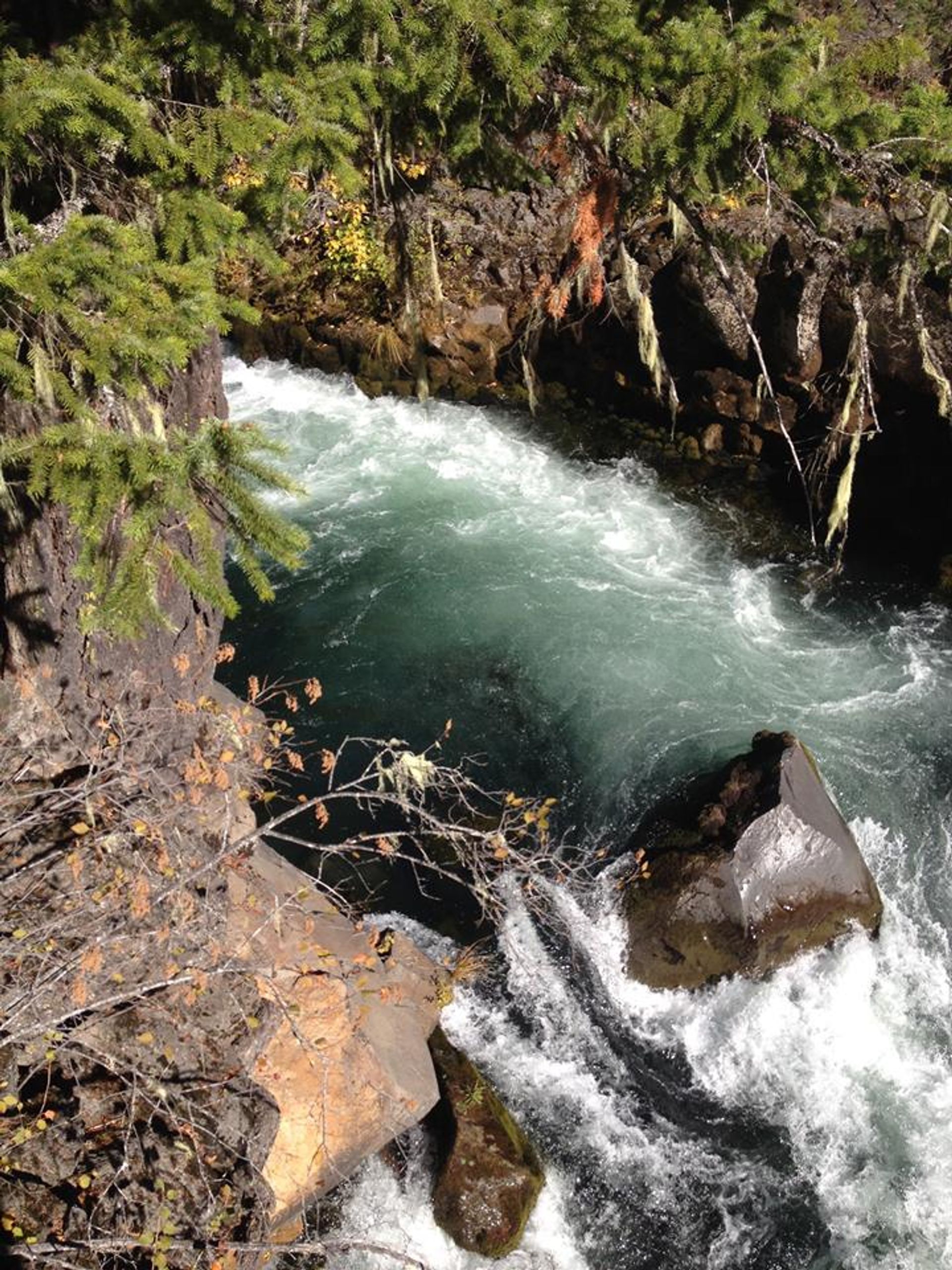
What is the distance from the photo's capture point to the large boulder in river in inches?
322

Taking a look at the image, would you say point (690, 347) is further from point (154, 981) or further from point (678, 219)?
point (154, 981)

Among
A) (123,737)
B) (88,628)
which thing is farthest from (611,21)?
(123,737)

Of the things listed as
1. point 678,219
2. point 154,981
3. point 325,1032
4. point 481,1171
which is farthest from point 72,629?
point 678,219

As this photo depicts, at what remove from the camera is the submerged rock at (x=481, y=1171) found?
6723 millimetres

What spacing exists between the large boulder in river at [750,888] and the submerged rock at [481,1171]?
5.86 feet

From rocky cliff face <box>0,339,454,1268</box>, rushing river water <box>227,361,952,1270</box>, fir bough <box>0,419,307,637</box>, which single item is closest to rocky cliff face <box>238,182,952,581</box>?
rushing river water <box>227,361,952,1270</box>

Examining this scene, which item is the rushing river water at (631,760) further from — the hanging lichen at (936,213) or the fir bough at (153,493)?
the hanging lichen at (936,213)

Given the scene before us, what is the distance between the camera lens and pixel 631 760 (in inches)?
395

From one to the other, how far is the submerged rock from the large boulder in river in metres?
1.79

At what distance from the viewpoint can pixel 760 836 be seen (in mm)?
8391

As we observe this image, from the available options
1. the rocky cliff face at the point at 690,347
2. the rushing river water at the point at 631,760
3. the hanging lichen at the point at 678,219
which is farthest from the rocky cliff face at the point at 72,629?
the rocky cliff face at the point at 690,347

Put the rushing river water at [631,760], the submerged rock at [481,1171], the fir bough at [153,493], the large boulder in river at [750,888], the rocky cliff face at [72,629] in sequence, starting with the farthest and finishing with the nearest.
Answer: the large boulder in river at [750,888] < the rushing river water at [631,760] < the submerged rock at [481,1171] < the rocky cliff face at [72,629] < the fir bough at [153,493]

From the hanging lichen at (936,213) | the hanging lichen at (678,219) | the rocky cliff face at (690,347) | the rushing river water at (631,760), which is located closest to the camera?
the hanging lichen at (936,213)

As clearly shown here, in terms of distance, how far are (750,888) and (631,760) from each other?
2.16m
